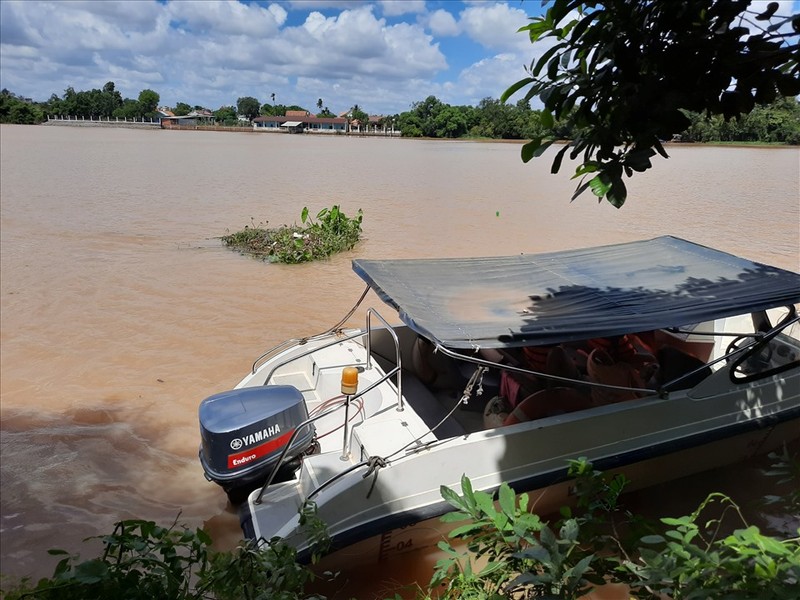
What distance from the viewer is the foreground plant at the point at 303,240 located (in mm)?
11383

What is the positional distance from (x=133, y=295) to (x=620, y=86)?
8.80m

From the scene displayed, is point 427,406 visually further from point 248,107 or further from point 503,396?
point 248,107

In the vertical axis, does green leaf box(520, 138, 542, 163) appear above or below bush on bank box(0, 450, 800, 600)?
above

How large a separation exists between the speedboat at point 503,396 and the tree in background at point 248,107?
119 metres

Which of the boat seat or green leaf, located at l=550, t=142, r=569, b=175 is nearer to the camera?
green leaf, located at l=550, t=142, r=569, b=175

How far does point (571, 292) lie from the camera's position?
434 cm

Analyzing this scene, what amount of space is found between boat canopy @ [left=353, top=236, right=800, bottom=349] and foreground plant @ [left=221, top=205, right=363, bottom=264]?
267 inches

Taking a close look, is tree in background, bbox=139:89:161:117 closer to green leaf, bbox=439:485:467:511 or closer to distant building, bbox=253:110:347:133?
distant building, bbox=253:110:347:133

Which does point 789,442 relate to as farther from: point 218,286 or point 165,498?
point 218,286

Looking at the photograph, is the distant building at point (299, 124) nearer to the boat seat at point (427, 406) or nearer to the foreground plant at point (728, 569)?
the boat seat at point (427, 406)

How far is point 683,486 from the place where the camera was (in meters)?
4.43

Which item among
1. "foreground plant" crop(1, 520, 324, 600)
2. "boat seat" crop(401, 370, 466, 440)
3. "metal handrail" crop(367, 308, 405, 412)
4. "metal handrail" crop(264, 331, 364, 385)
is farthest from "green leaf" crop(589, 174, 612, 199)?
"metal handrail" crop(264, 331, 364, 385)

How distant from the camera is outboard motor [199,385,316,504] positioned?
11.3 feet

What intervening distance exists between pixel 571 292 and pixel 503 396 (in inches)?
36.5
